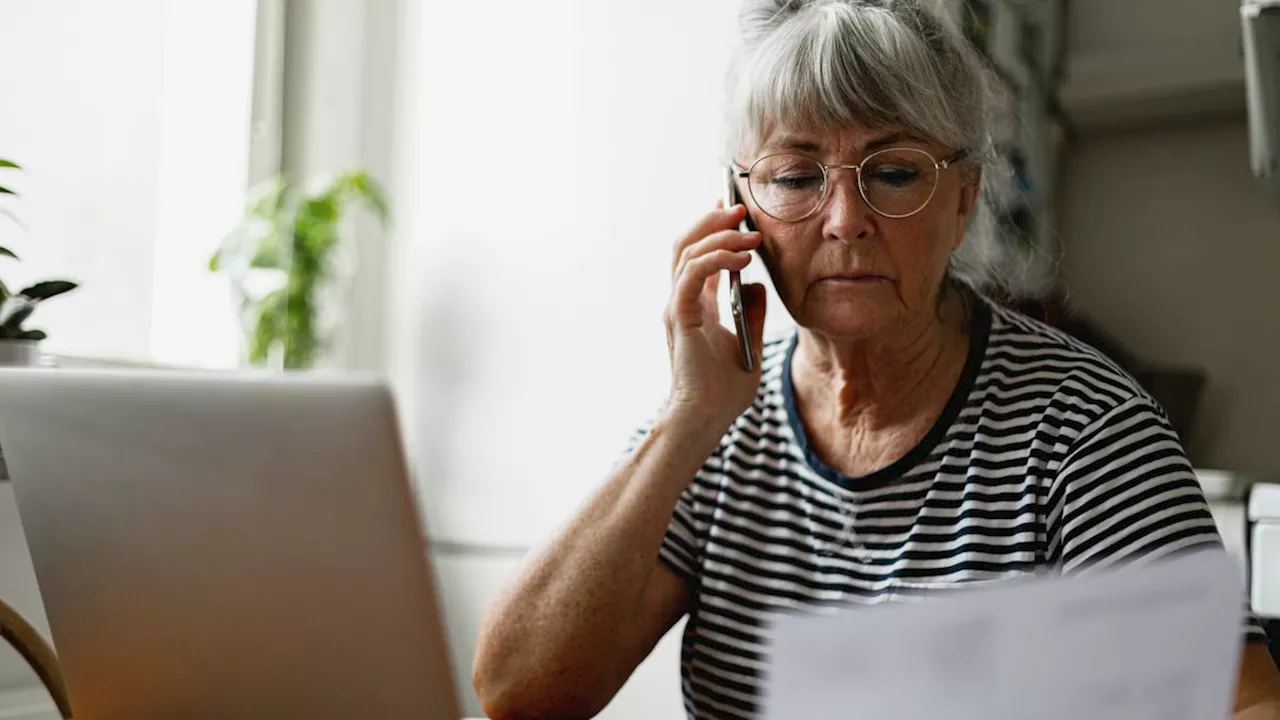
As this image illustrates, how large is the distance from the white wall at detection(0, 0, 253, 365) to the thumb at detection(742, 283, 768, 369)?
144 centimetres

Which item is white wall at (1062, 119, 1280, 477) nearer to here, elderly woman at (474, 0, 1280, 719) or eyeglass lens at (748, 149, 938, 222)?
elderly woman at (474, 0, 1280, 719)

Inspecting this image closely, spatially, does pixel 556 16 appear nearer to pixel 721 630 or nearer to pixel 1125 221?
pixel 1125 221

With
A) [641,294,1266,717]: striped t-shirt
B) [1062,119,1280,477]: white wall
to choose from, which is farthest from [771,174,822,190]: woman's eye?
[1062,119,1280,477]: white wall

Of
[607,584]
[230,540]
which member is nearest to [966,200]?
[607,584]

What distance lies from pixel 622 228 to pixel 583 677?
133 centimetres

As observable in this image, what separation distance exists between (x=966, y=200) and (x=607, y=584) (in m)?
0.56

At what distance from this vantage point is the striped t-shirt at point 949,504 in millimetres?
1021

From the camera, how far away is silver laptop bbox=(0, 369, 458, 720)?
0.64 metres

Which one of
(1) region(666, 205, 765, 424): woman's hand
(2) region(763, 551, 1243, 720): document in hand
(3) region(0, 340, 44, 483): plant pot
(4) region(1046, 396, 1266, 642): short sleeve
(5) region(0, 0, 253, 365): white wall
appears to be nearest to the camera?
(2) region(763, 551, 1243, 720): document in hand

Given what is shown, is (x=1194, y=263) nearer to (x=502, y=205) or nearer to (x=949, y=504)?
(x=949, y=504)

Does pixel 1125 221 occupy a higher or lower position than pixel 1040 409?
higher

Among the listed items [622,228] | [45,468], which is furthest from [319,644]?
[622,228]

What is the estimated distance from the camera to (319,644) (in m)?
0.65

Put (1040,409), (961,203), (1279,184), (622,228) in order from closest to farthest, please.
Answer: (1040,409)
(961,203)
(1279,184)
(622,228)
